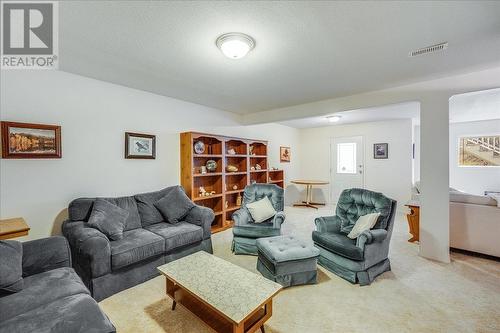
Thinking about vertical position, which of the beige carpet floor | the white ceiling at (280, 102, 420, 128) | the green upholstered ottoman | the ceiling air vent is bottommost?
the beige carpet floor

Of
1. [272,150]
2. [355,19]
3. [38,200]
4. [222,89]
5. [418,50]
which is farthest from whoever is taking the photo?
[272,150]

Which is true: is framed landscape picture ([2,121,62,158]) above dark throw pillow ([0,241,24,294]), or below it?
above

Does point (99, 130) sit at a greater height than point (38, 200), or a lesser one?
greater

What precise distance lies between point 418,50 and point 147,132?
3568 millimetres

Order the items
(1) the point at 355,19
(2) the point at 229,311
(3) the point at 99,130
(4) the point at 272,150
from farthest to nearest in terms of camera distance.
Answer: (4) the point at 272,150 → (3) the point at 99,130 → (1) the point at 355,19 → (2) the point at 229,311

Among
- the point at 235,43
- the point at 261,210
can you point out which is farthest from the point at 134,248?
the point at 235,43

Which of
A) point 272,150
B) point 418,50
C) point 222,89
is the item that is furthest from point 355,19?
point 272,150

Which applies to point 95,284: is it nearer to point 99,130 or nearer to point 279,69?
point 99,130

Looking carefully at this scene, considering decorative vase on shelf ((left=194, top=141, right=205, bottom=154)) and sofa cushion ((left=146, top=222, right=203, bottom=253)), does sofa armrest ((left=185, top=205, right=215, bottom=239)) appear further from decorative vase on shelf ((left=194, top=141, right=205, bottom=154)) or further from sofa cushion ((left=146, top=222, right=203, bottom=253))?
decorative vase on shelf ((left=194, top=141, right=205, bottom=154))

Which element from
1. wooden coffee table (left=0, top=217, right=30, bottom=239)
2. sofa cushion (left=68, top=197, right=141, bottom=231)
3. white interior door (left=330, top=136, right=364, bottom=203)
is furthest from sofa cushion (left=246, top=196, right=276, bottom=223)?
white interior door (left=330, top=136, right=364, bottom=203)

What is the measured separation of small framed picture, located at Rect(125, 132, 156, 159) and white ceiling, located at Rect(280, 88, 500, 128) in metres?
3.02

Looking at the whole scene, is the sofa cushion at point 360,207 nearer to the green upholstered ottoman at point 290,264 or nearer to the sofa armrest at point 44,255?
the green upholstered ottoman at point 290,264

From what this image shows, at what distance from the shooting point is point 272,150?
6.14m

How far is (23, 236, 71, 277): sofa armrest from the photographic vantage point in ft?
5.86
